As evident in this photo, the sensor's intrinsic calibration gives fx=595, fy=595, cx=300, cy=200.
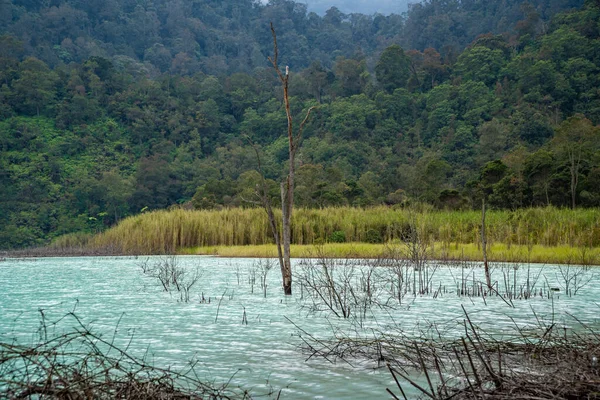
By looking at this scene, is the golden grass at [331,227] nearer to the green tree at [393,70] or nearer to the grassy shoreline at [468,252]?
the grassy shoreline at [468,252]

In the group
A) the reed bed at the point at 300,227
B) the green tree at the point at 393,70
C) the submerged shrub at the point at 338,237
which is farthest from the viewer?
the green tree at the point at 393,70

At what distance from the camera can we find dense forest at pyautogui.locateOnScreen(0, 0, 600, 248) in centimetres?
3047

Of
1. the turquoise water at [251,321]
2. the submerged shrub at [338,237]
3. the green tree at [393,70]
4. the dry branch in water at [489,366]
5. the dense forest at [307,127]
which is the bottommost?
the turquoise water at [251,321]

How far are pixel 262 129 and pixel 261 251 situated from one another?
1445 inches

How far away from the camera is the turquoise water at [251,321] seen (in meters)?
3.87

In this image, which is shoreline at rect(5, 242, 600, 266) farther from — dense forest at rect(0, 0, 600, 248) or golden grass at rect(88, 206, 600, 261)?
dense forest at rect(0, 0, 600, 248)

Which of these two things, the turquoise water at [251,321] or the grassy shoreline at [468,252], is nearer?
the turquoise water at [251,321]

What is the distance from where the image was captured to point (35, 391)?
8.52 ft

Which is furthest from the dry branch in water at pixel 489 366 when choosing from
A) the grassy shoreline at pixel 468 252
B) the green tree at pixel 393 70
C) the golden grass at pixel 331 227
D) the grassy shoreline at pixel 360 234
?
the green tree at pixel 393 70

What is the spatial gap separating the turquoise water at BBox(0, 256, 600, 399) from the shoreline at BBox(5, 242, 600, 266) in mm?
1618

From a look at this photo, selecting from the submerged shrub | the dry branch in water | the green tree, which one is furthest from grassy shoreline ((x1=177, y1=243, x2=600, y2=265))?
the green tree

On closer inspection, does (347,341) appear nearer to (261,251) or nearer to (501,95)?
(261,251)

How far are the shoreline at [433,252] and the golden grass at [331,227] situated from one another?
16 centimetres

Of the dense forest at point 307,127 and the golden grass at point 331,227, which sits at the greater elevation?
the dense forest at point 307,127
